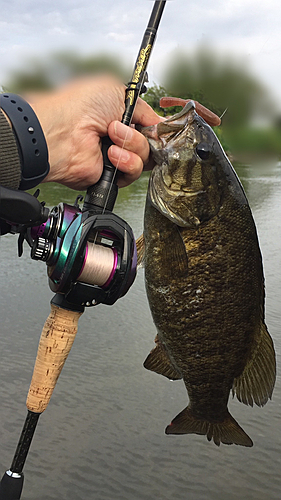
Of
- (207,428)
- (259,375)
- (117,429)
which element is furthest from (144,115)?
(117,429)

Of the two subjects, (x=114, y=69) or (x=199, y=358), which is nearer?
(x=114, y=69)

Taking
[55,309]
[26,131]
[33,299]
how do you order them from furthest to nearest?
1. [33,299]
2. [55,309]
3. [26,131]

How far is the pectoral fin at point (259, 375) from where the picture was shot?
1966 mm

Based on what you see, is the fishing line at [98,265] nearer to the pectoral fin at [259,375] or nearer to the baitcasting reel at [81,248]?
the baitcasting reel at [81,248]

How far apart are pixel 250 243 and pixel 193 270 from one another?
0.22m

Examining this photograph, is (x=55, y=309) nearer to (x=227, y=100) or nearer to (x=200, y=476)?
(x=200, y=476)

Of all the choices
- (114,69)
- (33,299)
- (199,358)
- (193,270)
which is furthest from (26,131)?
(33,299)

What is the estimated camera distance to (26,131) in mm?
1684

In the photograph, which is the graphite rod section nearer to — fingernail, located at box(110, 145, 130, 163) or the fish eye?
fingernail, located at box(110, 145, 130, 163)

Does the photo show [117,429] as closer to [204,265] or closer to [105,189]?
[204,265]

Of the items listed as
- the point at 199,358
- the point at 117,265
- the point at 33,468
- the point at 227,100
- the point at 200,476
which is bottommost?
the point at 33,468

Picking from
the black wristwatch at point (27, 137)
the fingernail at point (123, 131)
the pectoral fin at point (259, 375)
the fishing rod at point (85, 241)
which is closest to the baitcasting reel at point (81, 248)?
the fishing rod at point (85, 241)

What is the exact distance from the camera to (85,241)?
5.54 ft

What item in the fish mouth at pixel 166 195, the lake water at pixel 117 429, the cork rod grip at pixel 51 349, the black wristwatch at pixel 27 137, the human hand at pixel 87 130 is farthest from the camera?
the lake water at pixel 117 429
